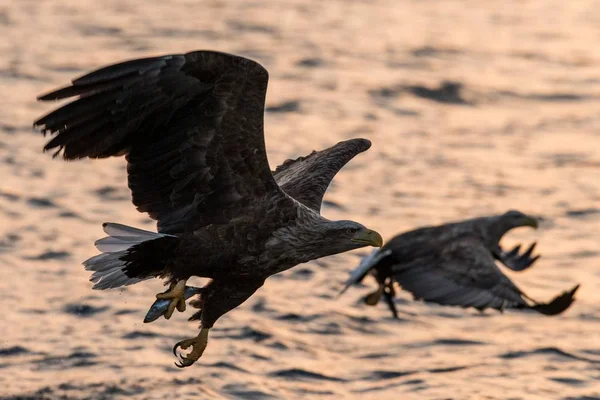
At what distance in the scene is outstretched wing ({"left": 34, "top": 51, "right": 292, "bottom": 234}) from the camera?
7.27 m

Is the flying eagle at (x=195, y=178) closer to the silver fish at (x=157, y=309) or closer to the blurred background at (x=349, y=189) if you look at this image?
the silver fish at (x=157, y=309)

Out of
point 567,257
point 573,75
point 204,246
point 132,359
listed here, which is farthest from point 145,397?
point 573,75

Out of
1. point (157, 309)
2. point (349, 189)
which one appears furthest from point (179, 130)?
point (349, 189)

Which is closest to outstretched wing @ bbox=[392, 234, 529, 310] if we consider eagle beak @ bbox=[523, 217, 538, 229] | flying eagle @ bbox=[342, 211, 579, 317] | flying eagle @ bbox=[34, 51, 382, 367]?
flying eagle @ bbox=[342, 211, 579, 317]

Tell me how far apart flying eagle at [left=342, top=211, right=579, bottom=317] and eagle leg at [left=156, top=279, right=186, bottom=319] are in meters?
2.51

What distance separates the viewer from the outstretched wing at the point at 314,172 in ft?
27.7

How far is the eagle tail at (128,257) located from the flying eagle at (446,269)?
8.44ft

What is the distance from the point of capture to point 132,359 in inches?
397

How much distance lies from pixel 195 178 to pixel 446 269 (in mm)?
3014

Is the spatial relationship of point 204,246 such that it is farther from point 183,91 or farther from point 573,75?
point 573,75

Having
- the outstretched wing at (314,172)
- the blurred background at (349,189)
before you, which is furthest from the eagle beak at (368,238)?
the blurred background at (349,189)

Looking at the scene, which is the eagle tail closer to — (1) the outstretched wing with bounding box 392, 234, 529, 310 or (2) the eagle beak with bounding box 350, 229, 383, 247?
(2) the eagle beak with bounding box 350, 229, 383, 247

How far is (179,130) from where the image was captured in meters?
7.55

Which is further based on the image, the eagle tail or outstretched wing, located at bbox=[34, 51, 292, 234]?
the eagle tail
